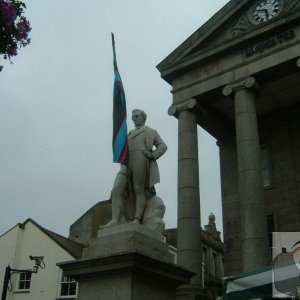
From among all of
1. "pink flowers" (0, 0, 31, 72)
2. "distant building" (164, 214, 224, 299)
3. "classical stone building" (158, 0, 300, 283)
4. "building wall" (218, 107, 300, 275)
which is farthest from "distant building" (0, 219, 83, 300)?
"pink flowers" (0, 0, 31, 72)

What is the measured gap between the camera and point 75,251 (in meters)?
32.1

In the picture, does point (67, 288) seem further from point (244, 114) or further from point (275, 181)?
point (244, 114)

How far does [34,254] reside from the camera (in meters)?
31.5

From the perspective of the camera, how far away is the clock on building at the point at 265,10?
20.9 m

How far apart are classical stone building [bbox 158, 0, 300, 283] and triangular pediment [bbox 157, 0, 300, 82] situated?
0.14 feet

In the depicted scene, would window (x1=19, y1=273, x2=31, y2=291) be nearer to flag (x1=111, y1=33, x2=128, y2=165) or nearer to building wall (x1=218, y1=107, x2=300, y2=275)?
building wall (x1=218, y1=107, x2=300, y2=275)

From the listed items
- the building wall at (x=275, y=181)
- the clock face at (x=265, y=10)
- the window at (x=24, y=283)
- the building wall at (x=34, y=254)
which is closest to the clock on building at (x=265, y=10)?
the clock face at (x=265, y=10)

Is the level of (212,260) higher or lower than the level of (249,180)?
higher

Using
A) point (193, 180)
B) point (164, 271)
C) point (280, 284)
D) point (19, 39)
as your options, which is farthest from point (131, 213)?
point (193, 180)

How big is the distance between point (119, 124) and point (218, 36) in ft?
46.5

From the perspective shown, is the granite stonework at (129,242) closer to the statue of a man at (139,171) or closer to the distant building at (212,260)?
the statue of a man at (139,171)

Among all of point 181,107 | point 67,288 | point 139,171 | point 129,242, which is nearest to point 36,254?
point 67,288

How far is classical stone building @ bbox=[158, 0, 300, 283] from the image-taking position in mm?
18656

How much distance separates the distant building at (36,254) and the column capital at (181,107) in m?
12.9
